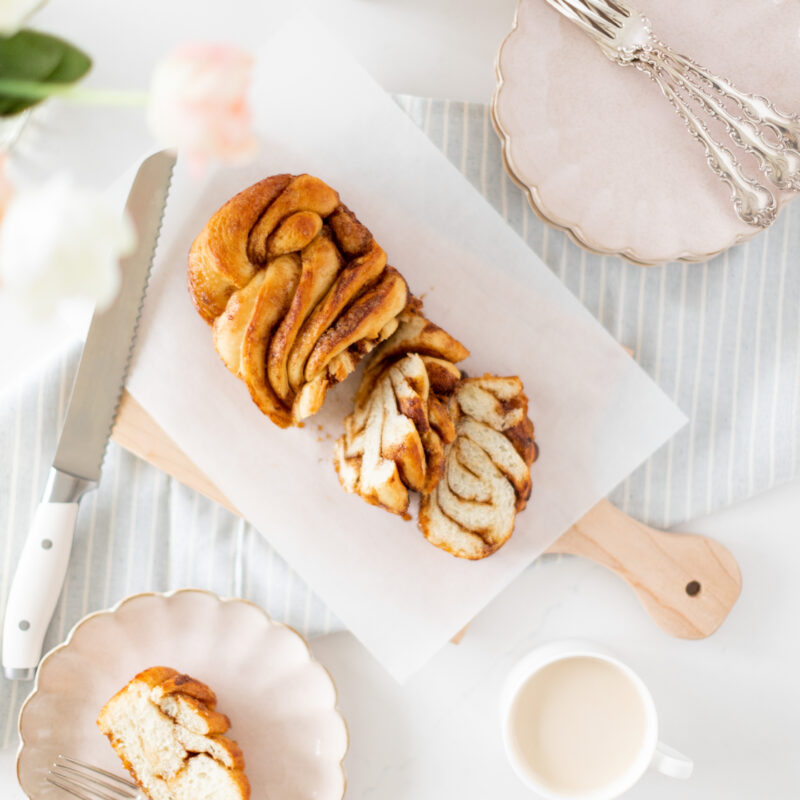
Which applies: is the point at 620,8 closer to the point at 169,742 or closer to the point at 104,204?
the point at 104,204

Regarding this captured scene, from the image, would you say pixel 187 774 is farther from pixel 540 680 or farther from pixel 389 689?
pixel 540 680

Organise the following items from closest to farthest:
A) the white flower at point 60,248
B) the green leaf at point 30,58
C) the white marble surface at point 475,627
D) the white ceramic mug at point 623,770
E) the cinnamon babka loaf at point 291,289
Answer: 1. the white flower at point 60,248
2. the green leaf at point 30,58
3. the cinnamon babka loaf at point 291,289
4. the white ceramic mug at point 623,770
5. the white marble surface at point 475,627

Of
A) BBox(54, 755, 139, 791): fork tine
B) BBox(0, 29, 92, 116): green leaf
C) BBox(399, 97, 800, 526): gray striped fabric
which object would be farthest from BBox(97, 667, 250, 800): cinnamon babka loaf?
BBox(0, 29, 92, 116): green leaf

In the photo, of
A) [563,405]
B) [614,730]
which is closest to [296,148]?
[563,405]

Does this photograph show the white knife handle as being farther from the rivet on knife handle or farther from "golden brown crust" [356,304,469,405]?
"golden brown crust" [356,304,469,405]

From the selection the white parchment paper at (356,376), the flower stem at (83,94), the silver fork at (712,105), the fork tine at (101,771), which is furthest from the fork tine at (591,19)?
the fork tine at (101,771)

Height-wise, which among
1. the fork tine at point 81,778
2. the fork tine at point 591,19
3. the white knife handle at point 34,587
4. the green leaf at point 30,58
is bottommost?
the fork tine at point 81,778

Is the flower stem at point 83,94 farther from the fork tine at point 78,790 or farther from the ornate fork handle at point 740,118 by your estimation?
the fork tine at point 78,790
